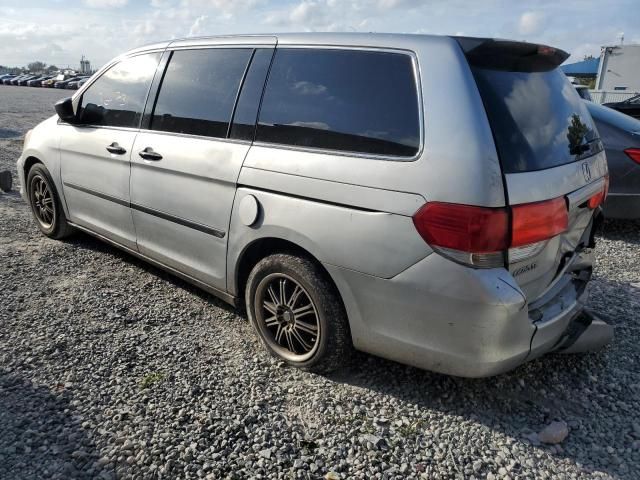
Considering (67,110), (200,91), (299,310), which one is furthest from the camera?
(67,110)

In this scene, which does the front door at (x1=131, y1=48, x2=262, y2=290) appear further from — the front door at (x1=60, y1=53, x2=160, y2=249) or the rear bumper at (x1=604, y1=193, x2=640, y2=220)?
the rear bumper at (x1=604, y1=193, x2=640, y2=220)

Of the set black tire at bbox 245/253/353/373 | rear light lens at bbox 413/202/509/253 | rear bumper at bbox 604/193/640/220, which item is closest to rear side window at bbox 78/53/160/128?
black tire at bbox 245/253/353/373

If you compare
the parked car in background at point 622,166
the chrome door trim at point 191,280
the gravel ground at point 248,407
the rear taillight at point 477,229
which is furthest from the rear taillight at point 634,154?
the chrome door trim at point 191,280

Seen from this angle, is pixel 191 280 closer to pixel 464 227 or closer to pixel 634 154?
pixel 464 227

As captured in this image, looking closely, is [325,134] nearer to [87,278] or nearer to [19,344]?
[19,344]

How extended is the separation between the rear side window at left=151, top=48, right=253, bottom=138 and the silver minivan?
0.01 meters

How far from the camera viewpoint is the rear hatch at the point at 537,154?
2.34 m

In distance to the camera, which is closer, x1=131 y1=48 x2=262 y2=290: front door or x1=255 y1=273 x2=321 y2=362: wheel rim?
x1=255 y1=273 x2=321 y2=362: wheel rim

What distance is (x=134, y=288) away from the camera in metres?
4.07

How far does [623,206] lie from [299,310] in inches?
178

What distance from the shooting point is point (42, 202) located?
504 cm

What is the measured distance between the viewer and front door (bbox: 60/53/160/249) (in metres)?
3.88

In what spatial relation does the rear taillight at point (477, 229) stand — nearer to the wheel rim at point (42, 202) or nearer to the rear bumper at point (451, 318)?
the rear bumper at point (451, 318)

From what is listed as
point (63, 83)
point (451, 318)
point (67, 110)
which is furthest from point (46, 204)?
point (63, 83)
